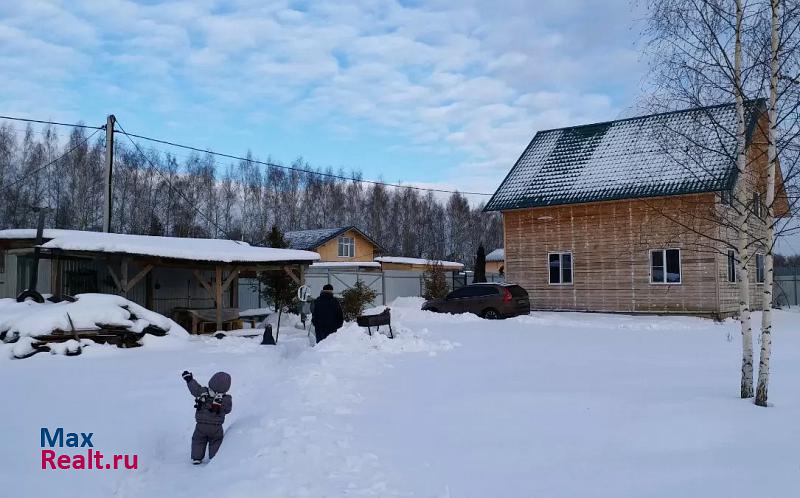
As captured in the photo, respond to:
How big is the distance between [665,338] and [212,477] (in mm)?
13959

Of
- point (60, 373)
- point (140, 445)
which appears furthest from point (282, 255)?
point (140, 445)

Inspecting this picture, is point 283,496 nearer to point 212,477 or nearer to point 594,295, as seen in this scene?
point 212,477

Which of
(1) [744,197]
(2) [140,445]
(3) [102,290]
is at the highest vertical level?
(1) [744,197]

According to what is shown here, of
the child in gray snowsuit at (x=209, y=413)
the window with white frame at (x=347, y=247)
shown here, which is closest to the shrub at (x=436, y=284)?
the window with white frame at (x=347, y=247)

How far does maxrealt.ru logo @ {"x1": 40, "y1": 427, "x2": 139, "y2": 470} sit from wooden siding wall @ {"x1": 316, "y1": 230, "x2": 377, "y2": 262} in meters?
37.8

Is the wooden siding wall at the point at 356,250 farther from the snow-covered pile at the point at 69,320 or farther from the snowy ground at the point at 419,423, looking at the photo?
the snowy ground at the point at 419,423

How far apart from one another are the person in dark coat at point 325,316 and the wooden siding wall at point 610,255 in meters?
12.8

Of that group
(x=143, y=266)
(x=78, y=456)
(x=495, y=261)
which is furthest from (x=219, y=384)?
(x=495, y=261)

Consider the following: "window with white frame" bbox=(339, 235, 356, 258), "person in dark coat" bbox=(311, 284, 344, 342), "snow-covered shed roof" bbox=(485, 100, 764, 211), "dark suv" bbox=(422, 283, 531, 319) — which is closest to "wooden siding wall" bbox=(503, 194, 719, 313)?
"snow-covered shed roof" bbox=(485, 100, 764, 211)

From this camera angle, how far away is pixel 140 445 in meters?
7.11

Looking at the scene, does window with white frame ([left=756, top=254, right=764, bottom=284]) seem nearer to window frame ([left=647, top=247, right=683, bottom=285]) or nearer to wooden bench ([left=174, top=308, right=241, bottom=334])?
window frame ([left=647, top=247, right=683, bottom=285])

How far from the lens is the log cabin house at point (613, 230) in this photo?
22.1m

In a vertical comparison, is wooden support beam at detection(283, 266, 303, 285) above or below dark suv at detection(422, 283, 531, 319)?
above

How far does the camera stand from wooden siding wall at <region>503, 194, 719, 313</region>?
873 inches
